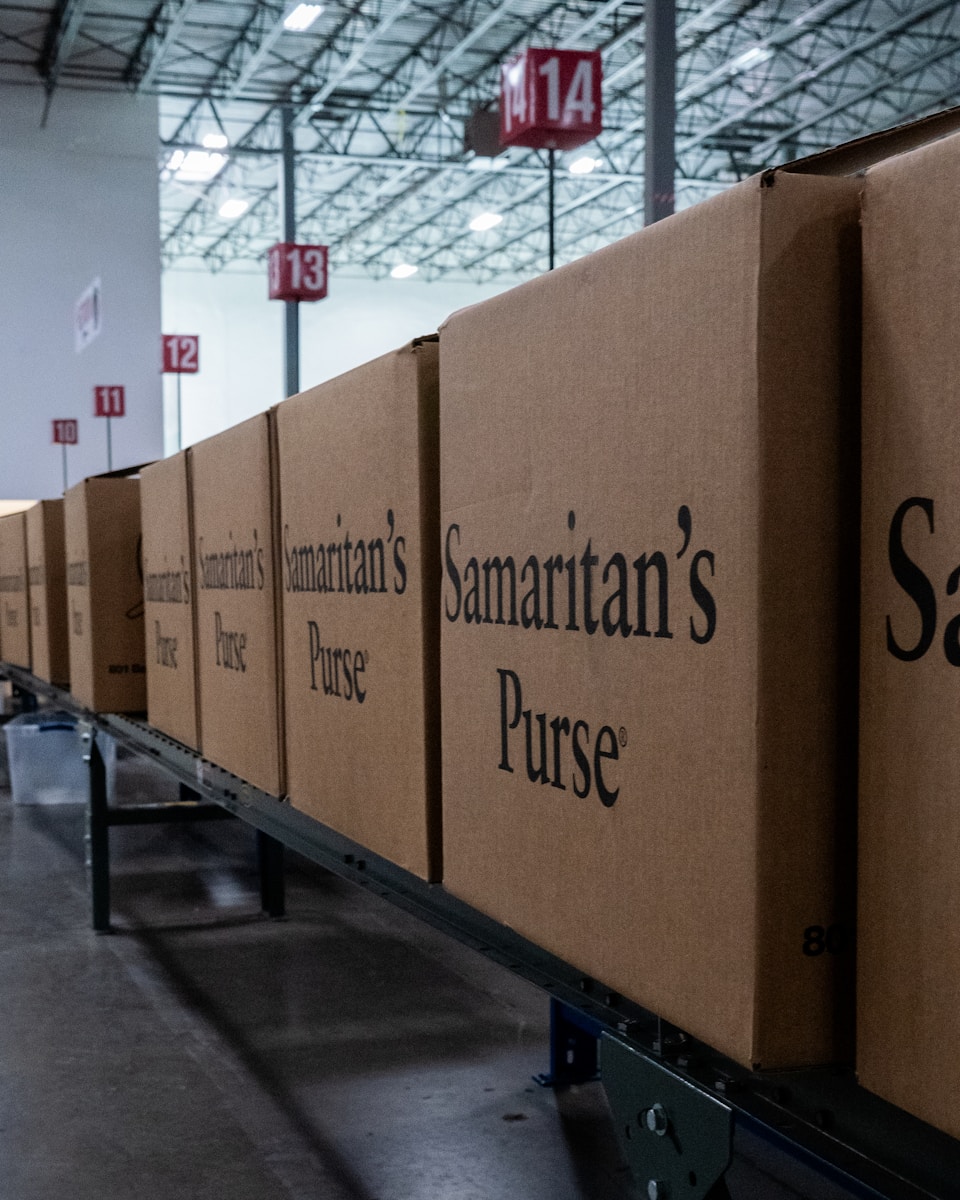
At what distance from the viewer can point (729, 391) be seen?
781 mm

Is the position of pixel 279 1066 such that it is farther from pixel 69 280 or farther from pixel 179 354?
pixel 69 280

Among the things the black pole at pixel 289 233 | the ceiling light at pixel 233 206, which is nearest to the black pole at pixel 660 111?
the black pole at pixel 289 233

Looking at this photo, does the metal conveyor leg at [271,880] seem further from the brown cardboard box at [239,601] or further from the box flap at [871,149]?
the box flap at [871,149]

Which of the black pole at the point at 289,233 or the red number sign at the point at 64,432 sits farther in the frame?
the red number sign at the point at 64,432

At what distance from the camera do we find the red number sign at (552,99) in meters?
4.38

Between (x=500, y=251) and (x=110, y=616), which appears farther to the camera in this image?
(x=500, y=251)

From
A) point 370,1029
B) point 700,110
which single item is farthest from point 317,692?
point 700,110

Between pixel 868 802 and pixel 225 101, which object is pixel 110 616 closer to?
pixel 868 802

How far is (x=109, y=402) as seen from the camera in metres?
11.9

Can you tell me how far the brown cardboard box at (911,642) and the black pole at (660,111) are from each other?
3.90 metres

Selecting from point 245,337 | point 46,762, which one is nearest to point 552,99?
point 46,762

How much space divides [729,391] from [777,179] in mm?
123

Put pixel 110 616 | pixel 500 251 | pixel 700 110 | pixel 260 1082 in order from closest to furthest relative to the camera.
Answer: pixel 260 1082 → pixel 110 616 → pixel 700 110 → pixel 500 251

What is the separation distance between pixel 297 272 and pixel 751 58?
6416mm
